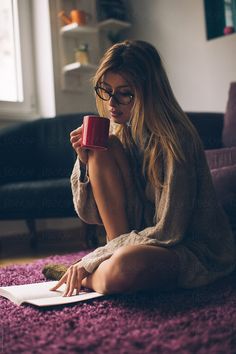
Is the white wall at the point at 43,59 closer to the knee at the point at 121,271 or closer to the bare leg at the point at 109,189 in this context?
the bare leg at the point at 109,189

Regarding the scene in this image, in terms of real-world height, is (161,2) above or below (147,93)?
above

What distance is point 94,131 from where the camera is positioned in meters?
1.06

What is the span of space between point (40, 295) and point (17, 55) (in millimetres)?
2125

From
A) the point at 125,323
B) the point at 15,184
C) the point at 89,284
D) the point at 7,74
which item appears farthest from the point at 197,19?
the point at 125,323

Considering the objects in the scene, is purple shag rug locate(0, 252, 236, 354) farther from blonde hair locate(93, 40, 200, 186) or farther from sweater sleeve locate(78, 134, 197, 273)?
blonde hair locate(93, 40, 200, 186)

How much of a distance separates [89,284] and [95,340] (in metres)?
0.32

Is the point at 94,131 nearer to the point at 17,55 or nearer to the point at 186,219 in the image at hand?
the point at 186,219

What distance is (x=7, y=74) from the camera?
290 cm

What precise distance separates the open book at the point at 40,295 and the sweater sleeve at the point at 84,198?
0.67 feet

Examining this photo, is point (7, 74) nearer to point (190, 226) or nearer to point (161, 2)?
point (161, 2)

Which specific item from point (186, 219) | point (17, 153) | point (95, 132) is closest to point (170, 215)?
point (186, 219)

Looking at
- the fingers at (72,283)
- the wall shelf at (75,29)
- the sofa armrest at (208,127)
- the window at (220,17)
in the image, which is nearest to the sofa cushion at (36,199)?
the sofa armrest at (208,127)

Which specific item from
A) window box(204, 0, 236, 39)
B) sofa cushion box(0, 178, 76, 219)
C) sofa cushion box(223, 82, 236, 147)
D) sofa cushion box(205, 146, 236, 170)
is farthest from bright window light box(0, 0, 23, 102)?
sofa cushion box(205, 146, 236, 170)

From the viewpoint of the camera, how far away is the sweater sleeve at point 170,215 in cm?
109
